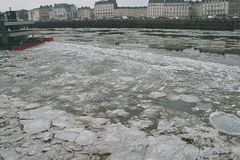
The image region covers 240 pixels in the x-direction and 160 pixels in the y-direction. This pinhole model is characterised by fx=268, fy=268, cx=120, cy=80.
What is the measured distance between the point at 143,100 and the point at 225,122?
2.00 metres

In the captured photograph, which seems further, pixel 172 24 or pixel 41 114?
pixel 172 24

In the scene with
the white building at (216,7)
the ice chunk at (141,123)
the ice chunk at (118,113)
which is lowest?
the ice chunk at (141,123)

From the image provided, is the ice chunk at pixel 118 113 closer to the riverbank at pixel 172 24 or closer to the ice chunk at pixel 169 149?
the ice chunk at pixel 169 149

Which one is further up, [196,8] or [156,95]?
[196,8]

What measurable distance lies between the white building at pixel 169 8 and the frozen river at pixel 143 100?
96.2 metres

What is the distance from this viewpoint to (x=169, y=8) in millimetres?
104625

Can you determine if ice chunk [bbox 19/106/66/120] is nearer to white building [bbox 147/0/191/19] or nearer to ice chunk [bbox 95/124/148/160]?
ice chunk [bbox 95/124/148/160]

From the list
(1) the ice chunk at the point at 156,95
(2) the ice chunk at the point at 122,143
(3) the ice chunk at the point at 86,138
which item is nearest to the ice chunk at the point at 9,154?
(3) the ice chunk at the point at 86,138

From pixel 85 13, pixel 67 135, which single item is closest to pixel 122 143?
pixel 67 135

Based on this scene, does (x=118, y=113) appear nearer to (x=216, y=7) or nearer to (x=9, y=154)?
(x=9, y=154)

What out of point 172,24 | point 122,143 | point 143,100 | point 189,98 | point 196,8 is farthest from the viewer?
point 196,8

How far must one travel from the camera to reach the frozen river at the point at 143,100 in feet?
14.2

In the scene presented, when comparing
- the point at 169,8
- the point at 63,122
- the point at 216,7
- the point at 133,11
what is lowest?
the point at 63,122

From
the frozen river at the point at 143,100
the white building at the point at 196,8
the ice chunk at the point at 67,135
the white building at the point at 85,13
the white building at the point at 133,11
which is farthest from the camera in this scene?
the white building at the point at 85,13
